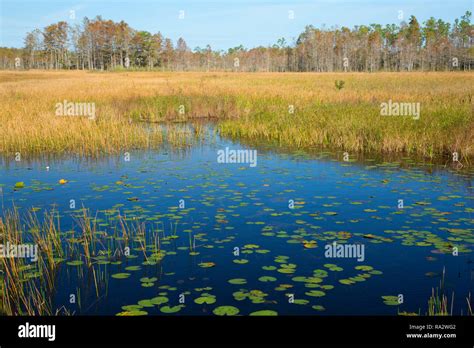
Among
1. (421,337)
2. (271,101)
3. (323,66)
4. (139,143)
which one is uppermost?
(323,66)

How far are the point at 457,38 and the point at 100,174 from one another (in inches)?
3548

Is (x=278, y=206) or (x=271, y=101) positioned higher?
(x=271, y=101)

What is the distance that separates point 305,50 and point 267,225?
99269 mm

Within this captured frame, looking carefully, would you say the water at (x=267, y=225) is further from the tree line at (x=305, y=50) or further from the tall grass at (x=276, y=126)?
the tree line at (x=305, y=50)

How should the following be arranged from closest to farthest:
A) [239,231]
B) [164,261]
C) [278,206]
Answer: [164,261] < [239,231] < [278,206]

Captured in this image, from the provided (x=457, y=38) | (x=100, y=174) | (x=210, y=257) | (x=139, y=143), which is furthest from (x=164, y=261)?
(x=457, y=38)

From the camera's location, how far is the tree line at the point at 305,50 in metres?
84.3

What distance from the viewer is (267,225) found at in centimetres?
686

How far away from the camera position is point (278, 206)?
7816 mm

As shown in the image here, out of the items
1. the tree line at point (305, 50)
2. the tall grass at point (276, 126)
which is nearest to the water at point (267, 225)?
the tall grass at point (276, 126)

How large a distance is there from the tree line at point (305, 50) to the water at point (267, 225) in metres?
74.1

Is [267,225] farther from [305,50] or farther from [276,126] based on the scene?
[305,50]

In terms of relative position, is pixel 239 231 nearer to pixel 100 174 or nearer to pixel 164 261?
pixel 164 261

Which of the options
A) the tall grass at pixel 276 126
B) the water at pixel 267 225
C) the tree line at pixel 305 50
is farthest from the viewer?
the tree line at pixel 305 50
